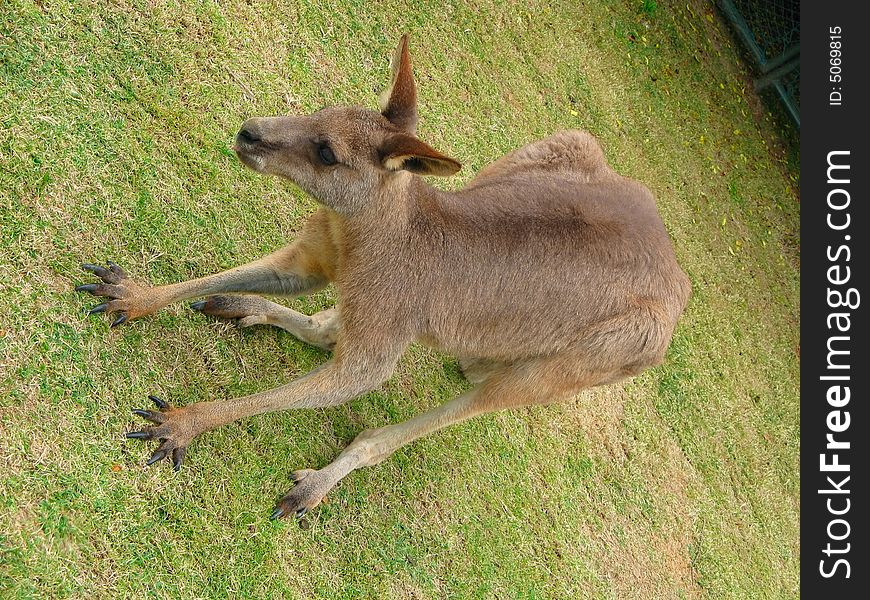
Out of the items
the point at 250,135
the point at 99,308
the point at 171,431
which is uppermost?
the point at 250,135

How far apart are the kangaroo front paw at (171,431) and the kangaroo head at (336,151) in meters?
1.14

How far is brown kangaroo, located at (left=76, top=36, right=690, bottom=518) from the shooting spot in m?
3.49

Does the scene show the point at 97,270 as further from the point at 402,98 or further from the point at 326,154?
the point at 402,98

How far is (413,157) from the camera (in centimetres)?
331

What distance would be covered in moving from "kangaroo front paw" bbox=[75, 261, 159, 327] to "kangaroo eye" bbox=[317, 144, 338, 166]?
0.99 m

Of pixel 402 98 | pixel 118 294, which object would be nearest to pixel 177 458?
pixel 118 294

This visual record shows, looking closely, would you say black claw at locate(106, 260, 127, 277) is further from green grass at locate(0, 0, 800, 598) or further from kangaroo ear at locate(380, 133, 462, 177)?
kangaroo ear at locate(380, 133, 462, 177)

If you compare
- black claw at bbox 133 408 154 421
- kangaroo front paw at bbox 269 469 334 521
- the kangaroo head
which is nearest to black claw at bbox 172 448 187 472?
black claw at bbox 133 408 154 421

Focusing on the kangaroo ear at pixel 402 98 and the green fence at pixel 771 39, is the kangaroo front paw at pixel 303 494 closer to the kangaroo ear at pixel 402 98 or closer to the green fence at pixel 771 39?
the kangaroo ear at pixel 402 98

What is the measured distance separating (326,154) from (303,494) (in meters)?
1.64

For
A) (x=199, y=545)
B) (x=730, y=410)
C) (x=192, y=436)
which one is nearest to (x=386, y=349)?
(x=192, y=436)

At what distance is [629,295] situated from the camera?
420 cm

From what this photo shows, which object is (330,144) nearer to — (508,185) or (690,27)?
(508,185)

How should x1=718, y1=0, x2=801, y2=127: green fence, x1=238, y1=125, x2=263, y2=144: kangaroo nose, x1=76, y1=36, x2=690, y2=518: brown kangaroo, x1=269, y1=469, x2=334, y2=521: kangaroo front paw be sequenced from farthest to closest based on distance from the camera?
1. x1=718, y1=0, x2=801, y2=127: green fence
2. x1=269, y1=469, x2=334, y2=521: kangaroo front paw
3. x1=76, y1=36, x2=690, y2=518: brown kangaroo
4. x1=238, y1=125, x2=263, y2=144: kangaroo nose
